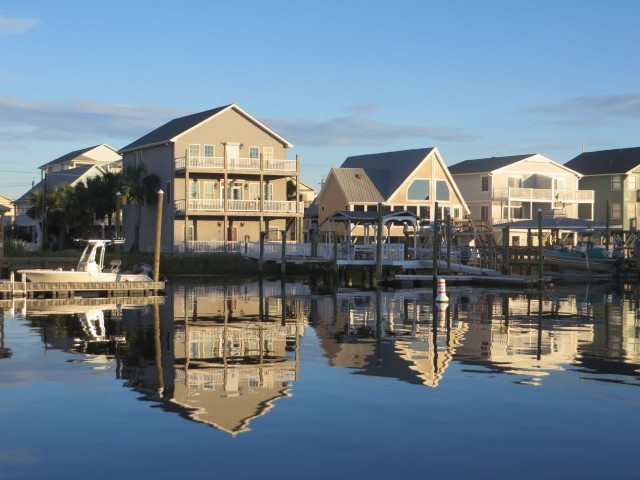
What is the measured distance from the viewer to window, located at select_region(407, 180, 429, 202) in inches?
3150

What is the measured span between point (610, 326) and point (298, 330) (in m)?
10.5

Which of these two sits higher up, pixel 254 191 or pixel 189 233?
pixel 254 191

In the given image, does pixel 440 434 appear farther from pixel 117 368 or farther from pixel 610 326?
pixel 610 326

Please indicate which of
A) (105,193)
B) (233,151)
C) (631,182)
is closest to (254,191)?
(233,151)

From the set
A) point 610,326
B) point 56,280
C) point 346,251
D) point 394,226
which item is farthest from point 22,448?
point 394,226

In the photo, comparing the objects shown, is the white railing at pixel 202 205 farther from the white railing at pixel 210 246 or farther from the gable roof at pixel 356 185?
the gable roof at pixel 356 185

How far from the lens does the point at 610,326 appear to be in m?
30.9

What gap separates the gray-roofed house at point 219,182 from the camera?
68.5m

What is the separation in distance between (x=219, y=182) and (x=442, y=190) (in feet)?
68.6

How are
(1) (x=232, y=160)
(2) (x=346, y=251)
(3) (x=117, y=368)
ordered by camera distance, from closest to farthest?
(3) (x=117, y=368) < (2) (x=346, y=251) < (1) (x=232, y=160)

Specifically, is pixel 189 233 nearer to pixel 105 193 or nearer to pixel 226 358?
pixel 105 193

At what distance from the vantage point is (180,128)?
7250 centimetres

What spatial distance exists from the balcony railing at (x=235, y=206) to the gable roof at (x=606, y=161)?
3949cm

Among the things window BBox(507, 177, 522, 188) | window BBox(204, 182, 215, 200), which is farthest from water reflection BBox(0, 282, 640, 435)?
window BBox(507, 177, 522, 188)
